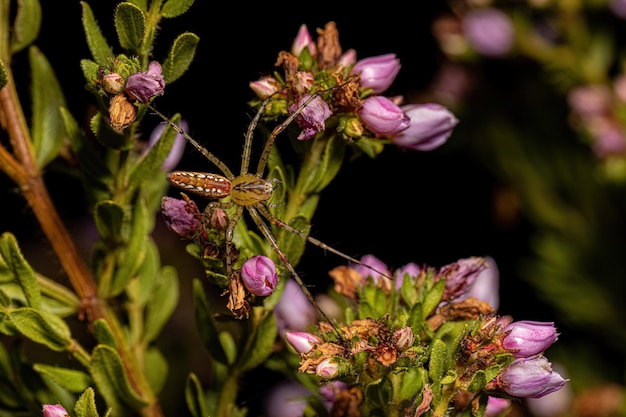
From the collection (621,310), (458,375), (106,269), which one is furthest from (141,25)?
(621,310)

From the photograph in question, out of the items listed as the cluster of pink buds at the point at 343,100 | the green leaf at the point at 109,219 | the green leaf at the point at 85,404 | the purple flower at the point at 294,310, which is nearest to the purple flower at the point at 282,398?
the purple flower at the point at 294,310

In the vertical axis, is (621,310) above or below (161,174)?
below

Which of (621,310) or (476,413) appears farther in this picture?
(621,310)

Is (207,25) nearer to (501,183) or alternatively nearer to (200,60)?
(200,60)

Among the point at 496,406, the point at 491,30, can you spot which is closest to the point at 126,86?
the point at 496,406

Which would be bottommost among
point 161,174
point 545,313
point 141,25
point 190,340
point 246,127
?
point 190,340

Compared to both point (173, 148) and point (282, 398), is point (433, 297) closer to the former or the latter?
point (173, 148)

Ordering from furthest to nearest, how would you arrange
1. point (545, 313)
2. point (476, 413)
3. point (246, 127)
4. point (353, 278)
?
point (545, 313)
point (246, 127)
point (353, 278)
point (476, 413)
